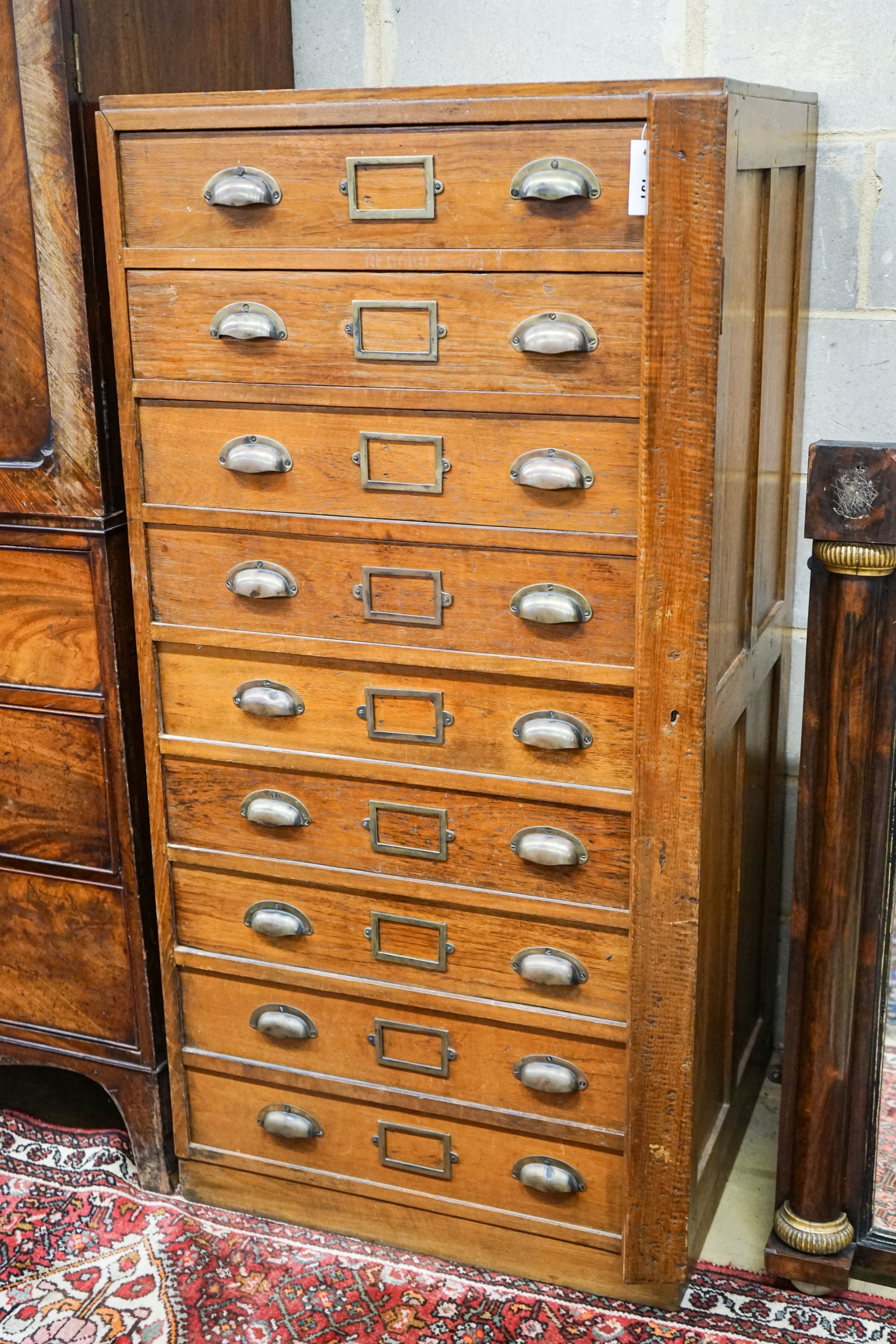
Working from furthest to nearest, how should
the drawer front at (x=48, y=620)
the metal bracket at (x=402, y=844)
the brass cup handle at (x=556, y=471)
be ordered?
the drawer front at (x=48, y=620) → the metal bracket at (x=402, y=844) → the brass cup handle at (x=556, y=471)

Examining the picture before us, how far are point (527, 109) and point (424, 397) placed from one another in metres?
0.37

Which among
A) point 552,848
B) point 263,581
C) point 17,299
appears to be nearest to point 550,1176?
point 552,848

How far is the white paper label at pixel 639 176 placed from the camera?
1591 mm

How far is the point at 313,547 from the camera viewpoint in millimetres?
1901

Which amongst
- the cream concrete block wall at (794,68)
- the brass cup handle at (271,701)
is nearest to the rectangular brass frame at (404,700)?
the brass cup handle at (271,701)

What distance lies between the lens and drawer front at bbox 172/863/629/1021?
1.92 m

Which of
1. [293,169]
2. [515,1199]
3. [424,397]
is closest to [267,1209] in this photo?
[515,1199]

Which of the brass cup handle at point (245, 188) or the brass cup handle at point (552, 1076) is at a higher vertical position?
the brass cup handle at point (245, 188)

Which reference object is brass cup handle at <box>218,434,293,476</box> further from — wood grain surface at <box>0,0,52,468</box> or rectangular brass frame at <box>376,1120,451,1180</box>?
rectangular brass frame at <box>376,1120,451,1180</box>

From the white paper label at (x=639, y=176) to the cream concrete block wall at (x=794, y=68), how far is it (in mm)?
645

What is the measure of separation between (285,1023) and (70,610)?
2.32 feet

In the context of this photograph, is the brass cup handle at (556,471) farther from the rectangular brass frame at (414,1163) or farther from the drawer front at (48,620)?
the rectangular brass frame at (414,1163)

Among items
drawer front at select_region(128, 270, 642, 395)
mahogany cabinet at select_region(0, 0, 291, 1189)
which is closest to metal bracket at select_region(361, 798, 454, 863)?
mahogany cabinet at select_region(0, 0, 291, 1189)

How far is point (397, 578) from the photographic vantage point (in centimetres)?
187
